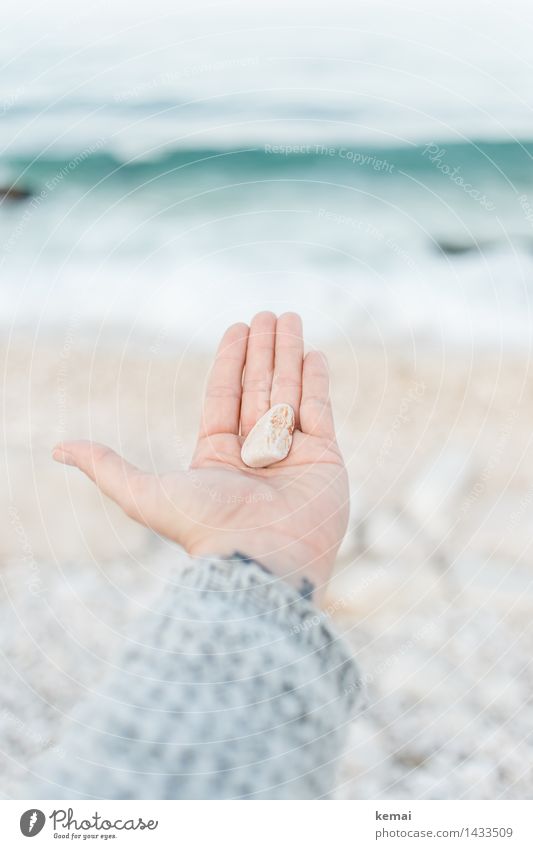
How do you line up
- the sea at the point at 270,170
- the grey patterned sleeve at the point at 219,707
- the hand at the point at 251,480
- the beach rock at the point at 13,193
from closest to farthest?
the grey patterned sleeve at the point at 219,707
the hand at the point at 251,480
the sea at the point at 270,170
the beach rock at the point at 13,193

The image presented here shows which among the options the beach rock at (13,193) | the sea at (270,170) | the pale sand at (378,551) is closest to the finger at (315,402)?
the pale sand at (378,551)

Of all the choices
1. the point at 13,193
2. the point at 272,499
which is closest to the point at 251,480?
the point at 272,499

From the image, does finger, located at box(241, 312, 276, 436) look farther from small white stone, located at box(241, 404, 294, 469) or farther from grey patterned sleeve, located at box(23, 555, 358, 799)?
grey patterned sleeve, located at box(23, 555, 358, 799)

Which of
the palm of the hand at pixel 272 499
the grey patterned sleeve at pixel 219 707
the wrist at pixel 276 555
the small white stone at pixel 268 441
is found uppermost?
the small white stone at pixel 268 441

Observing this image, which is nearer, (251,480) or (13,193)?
(251,480)

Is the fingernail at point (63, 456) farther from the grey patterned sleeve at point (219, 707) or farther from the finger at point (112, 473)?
the grey patterned sleeve at point (219, 707)

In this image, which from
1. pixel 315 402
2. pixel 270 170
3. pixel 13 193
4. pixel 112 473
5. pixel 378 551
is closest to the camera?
pixel 112 473

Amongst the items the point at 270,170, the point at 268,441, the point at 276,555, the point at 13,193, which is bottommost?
the point at 276,555
